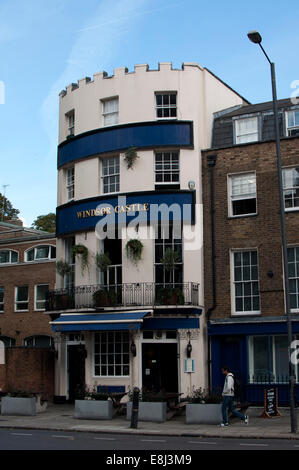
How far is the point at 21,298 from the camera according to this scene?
37.9m

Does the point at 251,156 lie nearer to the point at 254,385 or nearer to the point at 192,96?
the point at 192,96

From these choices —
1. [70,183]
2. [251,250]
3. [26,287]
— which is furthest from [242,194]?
[26,287]

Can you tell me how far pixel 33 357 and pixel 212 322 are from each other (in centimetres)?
771

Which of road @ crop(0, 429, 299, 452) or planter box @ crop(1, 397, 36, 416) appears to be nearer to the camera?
road @ crop(0, 429, 299, 452)

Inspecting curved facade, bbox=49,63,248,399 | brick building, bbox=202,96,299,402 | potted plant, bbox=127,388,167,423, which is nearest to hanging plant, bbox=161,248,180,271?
curved facade, bbox=49,63,248,399

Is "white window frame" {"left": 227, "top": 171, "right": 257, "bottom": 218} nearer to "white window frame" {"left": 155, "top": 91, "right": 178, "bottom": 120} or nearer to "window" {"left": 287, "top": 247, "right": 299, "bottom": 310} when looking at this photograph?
"window" {"left": 287, "top": 247, "right": 299, "bottom": 310}

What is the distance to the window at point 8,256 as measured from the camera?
129 ft

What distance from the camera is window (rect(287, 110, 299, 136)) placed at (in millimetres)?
25484

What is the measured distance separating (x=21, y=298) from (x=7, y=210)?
19923mm

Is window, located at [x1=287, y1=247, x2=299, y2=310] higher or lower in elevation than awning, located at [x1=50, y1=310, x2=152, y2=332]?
higher

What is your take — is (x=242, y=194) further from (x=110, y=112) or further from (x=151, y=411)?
(x=151, y=411)

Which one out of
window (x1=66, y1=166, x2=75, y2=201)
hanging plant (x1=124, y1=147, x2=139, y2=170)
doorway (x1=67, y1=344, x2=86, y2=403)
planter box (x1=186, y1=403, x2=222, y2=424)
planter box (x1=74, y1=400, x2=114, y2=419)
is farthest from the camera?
window (x1=66, y1=166, x2=75, y2=201)

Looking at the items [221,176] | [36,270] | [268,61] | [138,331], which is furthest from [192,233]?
[36,270]

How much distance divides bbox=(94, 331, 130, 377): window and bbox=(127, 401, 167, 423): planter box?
409 centimetres
